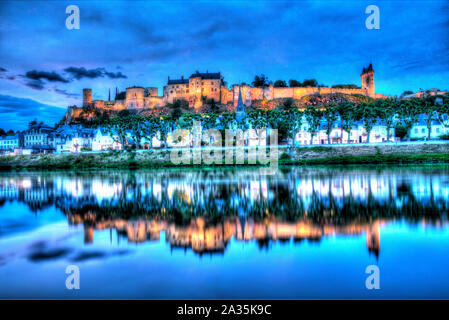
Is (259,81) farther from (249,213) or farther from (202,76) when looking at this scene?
(249,213)

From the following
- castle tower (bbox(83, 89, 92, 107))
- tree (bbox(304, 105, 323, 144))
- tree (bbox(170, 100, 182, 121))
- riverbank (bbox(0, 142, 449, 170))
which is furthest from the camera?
castle tower (bbox(83, 89, 92, 107))

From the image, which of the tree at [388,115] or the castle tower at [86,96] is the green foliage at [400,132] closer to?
the tree at [388,115]

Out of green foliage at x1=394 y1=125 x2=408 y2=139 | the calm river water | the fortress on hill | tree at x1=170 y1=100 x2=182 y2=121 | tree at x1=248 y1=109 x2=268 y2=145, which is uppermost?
the fortress on hill

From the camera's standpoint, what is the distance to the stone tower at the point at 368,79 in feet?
401

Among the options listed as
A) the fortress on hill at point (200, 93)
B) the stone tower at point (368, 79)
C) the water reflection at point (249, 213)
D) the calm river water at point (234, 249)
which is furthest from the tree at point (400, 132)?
the stone tower at point (368, 79)

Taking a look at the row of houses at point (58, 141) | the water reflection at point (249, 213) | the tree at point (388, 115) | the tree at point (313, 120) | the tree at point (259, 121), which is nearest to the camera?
the water reflection at point (249, 213)

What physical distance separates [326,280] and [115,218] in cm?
816

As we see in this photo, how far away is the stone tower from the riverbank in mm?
86922

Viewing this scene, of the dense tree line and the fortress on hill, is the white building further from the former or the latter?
the dense tree line

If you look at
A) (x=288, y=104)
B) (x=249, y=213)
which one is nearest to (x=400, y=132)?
(x=288, y=104)

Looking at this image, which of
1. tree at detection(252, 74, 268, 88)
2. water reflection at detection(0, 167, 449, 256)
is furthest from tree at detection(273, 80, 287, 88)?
water reflection at detection(0, 167, 449, 256)

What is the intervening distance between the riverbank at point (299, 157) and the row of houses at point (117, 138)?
6.96 meters

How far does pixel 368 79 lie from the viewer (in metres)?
124

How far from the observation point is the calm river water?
222 inches
